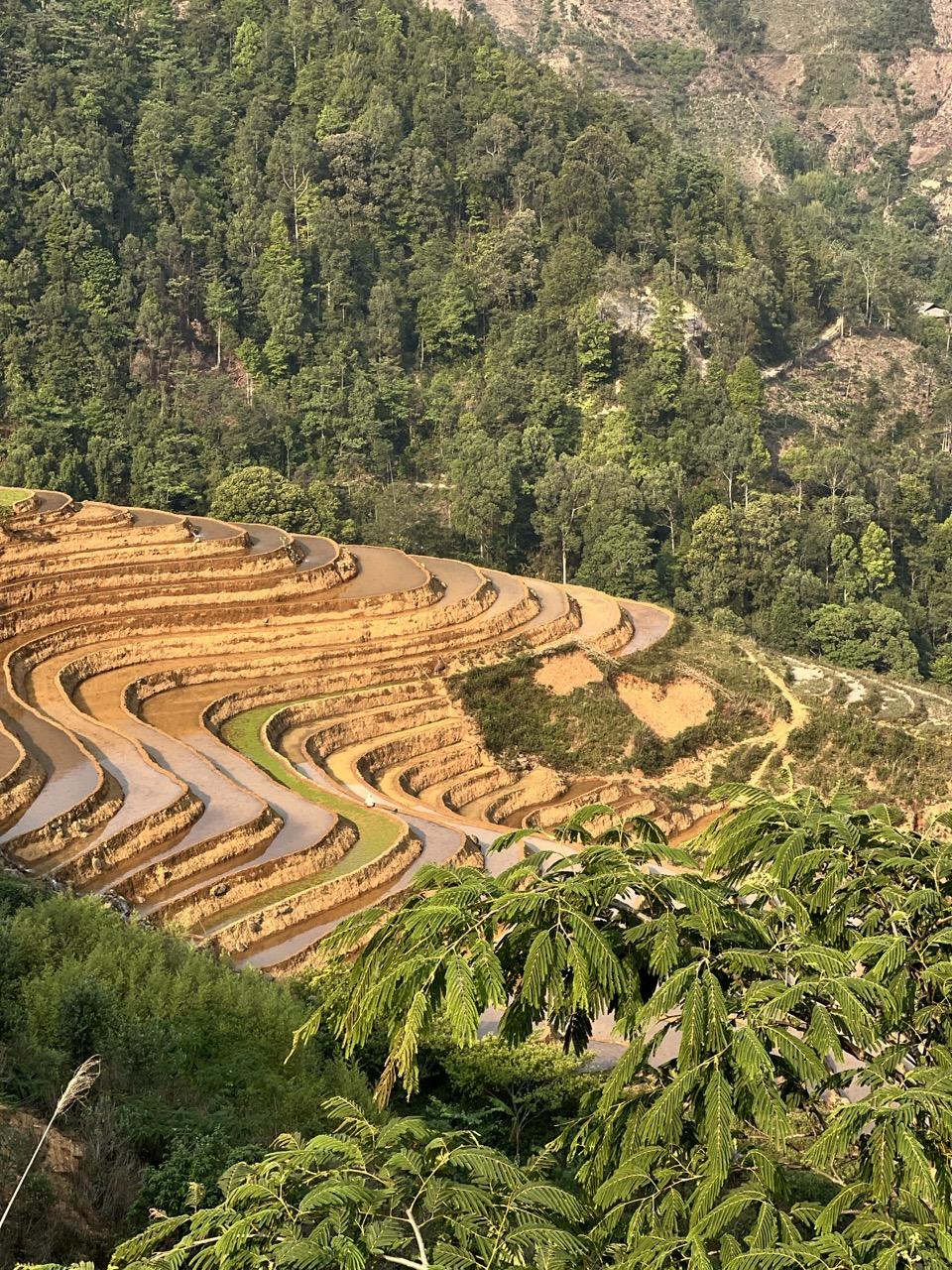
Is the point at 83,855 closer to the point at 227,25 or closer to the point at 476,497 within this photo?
the point at 476,497

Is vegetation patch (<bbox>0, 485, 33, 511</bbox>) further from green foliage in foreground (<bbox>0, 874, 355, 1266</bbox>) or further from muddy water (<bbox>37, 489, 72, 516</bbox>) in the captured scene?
green foliage in foreground (<bbox>0, 874, 355, 1266</bbox>)

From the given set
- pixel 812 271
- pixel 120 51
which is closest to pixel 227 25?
pixel 120 51

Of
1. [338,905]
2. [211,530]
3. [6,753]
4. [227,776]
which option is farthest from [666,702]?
→ [6,753]

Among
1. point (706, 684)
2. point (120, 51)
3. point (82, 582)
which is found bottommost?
point (706, 684)

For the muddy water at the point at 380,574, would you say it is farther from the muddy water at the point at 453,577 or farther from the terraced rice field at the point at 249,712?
the muddy water at the point at 453,577

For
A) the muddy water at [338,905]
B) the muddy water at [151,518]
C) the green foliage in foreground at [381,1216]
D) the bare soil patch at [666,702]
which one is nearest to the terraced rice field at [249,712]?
the muddy water at [338,905]

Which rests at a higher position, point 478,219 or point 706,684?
point 478,219

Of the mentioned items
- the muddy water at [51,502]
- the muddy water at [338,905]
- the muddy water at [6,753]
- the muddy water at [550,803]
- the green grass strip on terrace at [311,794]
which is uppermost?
the muddy water at [51,502]
